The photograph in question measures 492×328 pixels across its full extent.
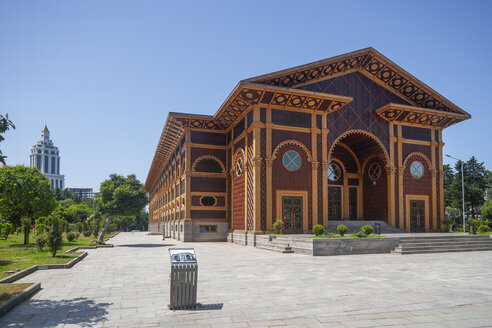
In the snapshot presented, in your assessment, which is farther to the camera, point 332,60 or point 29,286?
point 332,60

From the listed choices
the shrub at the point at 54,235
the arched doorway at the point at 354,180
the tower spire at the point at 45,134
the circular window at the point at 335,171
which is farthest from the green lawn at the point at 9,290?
the tower spire at the point at 45,134

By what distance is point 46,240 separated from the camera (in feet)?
52.4

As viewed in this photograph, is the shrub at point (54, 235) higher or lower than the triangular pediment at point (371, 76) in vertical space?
lower

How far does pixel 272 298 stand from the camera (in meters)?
7.68

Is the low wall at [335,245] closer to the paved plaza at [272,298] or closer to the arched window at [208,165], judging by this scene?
the paved plaza at [272,298]

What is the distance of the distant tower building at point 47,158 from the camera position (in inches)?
6703

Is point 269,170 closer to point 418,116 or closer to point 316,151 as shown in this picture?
point 316,151

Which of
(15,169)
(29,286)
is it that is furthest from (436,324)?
(15,169)

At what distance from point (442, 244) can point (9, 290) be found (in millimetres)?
18809

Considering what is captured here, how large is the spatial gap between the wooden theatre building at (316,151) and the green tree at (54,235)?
35.8ft

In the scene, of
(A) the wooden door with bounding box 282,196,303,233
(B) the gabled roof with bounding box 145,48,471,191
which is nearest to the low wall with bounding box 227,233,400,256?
(A) the wooden door with bounding box 282,196,303,233

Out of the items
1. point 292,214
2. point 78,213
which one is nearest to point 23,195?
point 292,214

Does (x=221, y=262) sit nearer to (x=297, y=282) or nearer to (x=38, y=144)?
(x=297, y=282)

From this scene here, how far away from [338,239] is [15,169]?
20807 mm
